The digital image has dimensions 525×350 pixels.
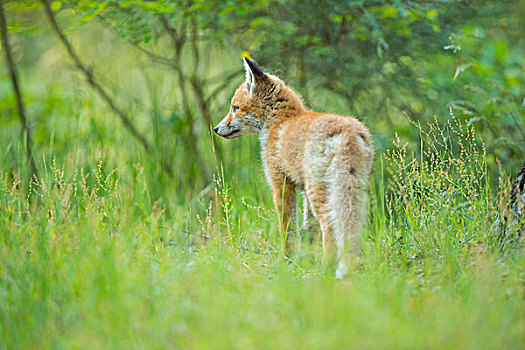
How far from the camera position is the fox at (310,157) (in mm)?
3928

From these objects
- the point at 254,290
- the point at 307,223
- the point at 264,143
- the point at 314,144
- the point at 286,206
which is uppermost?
the point at 314,144

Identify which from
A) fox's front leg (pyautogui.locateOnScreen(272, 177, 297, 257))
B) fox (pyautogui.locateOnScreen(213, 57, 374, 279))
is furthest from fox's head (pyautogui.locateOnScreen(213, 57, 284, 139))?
fox's front leg (pyautogui.locateOnScreen(272, 177, 297, 257))

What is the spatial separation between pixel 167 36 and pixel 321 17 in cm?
248

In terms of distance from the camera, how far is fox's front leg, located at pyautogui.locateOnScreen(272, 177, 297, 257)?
4.81m

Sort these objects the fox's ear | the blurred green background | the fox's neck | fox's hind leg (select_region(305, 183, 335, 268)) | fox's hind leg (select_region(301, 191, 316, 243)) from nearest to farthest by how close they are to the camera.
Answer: fox's hind leg (select_region(305, 183, 335, 268)) < fox's hind leg (select_region(301, 191, 316, 243)) < the fox's ear < the fox's neck < the blurred green background

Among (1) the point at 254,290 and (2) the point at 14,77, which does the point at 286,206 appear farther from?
(2) the point at 14,77

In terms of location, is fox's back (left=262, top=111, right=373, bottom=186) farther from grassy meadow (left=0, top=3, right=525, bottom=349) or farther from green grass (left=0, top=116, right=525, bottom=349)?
green grass (left=0, top=116, right=525, bottom=349)

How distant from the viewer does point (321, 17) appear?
6848mm

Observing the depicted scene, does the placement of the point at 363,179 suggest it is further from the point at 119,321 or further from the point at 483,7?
the point at 483,7

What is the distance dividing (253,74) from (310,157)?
1.29m

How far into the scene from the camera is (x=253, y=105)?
5.29 m

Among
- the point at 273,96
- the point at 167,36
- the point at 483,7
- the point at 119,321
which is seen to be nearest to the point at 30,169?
the point at 167,36

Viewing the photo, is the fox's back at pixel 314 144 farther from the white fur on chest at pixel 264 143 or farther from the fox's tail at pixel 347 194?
the white fur on chest at pixel 264 143

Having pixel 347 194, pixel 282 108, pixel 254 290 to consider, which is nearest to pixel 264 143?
pixel 282 108
